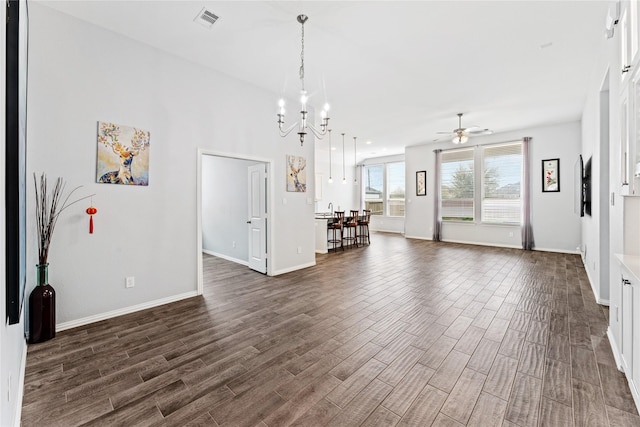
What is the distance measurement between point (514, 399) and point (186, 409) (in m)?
2.16

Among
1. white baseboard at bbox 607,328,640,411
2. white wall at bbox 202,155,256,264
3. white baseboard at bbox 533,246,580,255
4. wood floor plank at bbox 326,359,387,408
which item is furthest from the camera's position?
white baseboard at bbox 533,246,580,255

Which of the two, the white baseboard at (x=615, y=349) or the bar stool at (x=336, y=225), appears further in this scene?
the bar stool at (x=336, y=225)

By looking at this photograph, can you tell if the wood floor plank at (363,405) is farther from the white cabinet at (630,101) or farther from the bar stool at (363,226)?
the bar stool at (363,226)

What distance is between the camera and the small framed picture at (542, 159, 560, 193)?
270 inches

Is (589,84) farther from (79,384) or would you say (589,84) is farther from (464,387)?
(79,384)

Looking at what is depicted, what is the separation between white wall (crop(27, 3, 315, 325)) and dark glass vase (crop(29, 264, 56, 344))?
0.14 m

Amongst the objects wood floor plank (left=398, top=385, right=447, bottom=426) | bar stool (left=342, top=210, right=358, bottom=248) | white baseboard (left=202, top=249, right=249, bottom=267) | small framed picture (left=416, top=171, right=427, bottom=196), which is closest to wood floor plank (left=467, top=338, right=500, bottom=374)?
wood floor plank (left=398, top=385, right=447, bottom=426)

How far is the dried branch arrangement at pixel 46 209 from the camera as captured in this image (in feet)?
8.70

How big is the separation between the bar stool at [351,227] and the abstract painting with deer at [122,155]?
5.79m

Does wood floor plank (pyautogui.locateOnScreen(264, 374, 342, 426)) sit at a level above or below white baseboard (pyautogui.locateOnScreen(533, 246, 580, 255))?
below

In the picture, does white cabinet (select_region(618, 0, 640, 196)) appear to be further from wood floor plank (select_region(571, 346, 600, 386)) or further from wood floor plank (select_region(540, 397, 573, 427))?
wood floor plank (select_region(540, 397, 573, 427))

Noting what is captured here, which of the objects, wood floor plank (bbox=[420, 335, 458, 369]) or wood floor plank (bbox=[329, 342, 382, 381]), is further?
wood floor plank (bbox=[420, 335, 458, 369])

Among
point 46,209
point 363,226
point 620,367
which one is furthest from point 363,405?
point 363,226

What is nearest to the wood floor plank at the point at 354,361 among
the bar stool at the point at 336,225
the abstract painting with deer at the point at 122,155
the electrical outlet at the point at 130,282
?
the electrical outlet at the point at 130,282
